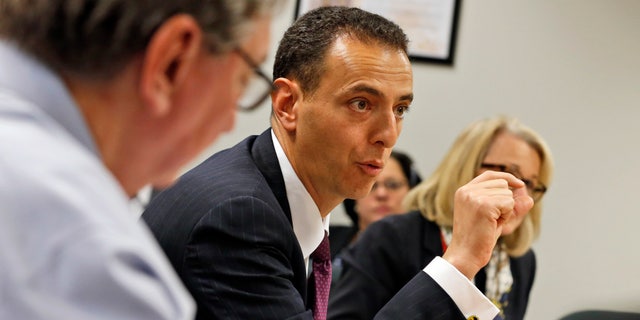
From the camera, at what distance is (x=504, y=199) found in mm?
1580

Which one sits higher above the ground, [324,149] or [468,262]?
[324,149]

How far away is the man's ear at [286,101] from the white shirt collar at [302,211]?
3.0 inches

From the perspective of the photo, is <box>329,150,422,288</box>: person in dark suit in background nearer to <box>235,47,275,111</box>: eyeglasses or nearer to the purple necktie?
the purple necktie

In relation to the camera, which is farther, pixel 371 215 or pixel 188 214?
pixel 371 215

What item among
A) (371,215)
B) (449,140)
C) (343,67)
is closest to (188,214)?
(343,67)

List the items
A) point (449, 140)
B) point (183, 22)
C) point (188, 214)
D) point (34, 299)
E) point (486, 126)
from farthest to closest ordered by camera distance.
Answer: point (449, 140), point (486, 126), point (188, 214), point (183, 22), point (34, 299)

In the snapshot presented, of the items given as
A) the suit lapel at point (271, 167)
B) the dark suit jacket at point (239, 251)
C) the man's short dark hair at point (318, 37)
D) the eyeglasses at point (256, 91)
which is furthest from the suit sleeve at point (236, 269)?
the eyeglasses at point (256, 91)

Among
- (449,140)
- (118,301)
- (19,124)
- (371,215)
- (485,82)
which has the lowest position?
(371,215)

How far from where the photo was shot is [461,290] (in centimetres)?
145

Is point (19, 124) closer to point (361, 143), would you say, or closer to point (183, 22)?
point (183, 22)

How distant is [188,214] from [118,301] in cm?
77

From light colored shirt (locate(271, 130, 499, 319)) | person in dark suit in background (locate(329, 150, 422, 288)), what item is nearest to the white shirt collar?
light colored shirt (locate(271, 130, 499, 319))

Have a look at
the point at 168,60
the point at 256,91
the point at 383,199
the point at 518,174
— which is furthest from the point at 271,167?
the point at 383,199

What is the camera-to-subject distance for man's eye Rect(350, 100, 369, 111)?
5.25ft
